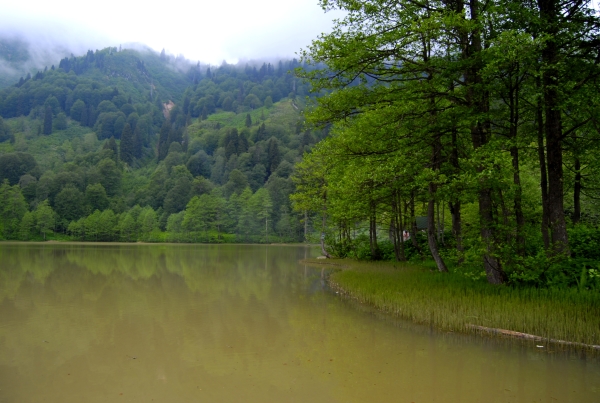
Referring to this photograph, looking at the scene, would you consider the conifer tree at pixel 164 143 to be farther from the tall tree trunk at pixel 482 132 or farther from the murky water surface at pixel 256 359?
the tall tree trunk at pixel 482 132

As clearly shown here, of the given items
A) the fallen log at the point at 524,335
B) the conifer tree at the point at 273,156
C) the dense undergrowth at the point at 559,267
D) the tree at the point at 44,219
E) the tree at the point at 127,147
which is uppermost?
the tree at the point at 127,147

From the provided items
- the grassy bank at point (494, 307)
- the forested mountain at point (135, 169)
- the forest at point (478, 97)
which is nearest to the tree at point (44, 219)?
the forested mountain at point (135, 169)

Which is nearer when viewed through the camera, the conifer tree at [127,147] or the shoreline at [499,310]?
the shoreline at [499,310]

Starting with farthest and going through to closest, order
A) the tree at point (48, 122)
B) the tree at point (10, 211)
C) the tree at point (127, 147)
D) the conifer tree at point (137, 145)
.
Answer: the tree at point (48, 122) → the conifer tree at point (137, 145) → the tree at point (127, 147) → the tree at point (10, 211)

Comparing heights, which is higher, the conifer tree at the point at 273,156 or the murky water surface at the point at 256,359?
the conifer tree at the point at 273,156

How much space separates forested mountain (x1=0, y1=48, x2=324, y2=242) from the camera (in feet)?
258

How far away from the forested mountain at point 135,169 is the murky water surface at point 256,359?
29715mm

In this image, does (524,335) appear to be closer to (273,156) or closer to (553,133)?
(553,133)

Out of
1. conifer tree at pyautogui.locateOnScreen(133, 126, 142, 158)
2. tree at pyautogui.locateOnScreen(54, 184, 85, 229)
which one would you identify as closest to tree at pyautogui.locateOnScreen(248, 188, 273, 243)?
tree at pyautogui.locateOnScreen(54, 184, 85, 229)

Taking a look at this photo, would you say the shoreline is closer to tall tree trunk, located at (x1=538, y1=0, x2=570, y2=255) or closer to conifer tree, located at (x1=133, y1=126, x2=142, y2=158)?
tall tree trunk, located at (x1=538, y1=0, x2=570, y2=255)

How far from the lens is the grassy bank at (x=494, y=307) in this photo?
316 inches

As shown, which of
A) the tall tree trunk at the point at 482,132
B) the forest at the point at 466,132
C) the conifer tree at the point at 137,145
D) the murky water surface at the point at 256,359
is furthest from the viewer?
the conifer tree at the point at 137,145

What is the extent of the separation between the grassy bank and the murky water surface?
1.93 feet

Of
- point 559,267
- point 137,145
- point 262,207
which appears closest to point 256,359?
point 559,267
